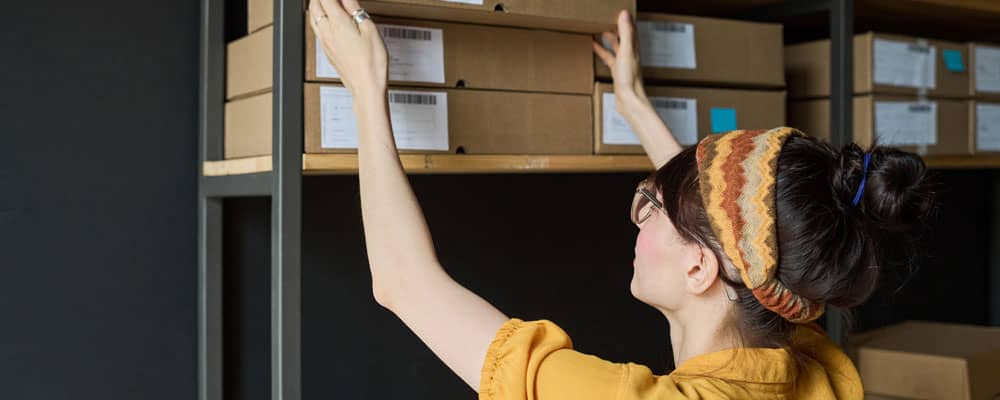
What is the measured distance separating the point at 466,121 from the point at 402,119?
0.11 metres

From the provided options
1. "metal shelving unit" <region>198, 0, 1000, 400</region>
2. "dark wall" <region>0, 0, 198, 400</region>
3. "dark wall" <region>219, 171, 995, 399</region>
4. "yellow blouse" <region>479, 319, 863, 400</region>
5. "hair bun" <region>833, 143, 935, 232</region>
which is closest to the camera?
"yellow blouse" <region>479, 319, 863, 400</region>

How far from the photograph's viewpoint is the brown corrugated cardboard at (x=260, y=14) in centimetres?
141

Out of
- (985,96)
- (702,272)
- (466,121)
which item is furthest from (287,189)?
(985,96)

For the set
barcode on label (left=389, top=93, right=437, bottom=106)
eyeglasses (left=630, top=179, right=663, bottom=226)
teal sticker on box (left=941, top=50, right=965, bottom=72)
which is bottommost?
eyeglasses (left=630, top=179, right=663, bottom=226)

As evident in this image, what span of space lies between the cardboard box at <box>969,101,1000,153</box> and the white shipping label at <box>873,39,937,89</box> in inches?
5.5

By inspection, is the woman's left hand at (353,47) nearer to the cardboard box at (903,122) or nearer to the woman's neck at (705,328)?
the woman's neck at (705,328)

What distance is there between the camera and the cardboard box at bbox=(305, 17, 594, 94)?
1.39 meters

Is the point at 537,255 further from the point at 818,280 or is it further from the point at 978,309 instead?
the point at 978,309

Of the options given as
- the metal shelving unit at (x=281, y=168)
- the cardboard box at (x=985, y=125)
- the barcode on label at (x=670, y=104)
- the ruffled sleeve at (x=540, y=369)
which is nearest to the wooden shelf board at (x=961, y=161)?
the cardboard box at (x=985, y=125)

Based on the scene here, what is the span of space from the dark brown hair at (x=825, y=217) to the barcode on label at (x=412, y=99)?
0.42 metres

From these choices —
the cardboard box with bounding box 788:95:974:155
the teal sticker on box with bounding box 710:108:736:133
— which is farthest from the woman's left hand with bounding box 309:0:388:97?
the cardboard box with bounding box 788:95:974:155

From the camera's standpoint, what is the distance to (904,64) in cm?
200

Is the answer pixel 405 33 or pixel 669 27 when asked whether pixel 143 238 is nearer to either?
pixel 405 33

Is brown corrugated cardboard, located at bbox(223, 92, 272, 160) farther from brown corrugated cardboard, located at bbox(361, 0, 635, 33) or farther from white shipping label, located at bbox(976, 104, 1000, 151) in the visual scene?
white shipping label, located at bbox(976, 104, 1000, 151)
